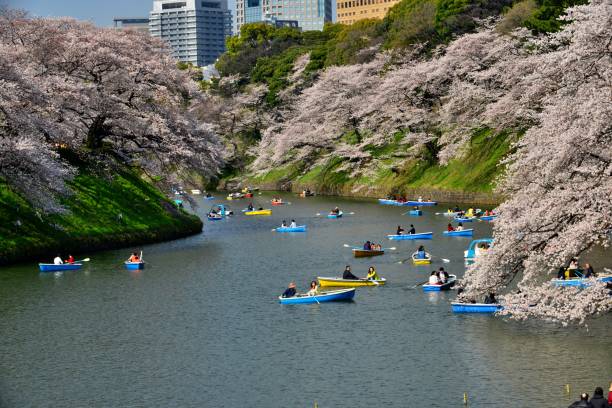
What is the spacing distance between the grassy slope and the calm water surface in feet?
10.4

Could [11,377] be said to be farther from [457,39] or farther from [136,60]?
[457,39]

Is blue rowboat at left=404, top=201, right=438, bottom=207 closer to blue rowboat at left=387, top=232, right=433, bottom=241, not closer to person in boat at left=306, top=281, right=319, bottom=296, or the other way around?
blue rowboat at left=387, top=232, right=433, bottom=241

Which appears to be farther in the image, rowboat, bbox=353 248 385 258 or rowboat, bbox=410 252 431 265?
rowboat, bbox=353 248 385 258

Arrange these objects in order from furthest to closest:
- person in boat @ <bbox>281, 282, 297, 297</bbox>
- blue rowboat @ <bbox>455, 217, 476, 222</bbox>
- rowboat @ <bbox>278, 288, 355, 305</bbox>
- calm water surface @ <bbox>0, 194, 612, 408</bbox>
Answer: blue rowboat @ <bbox>455, 217, 476, 222</bbox>, person in boat @ <bbox>281, 282, 297, 297</bbox>, rowboat @ <bbox>278, 288, 355, 305</bbox>, calm water surface @ <bbox>0, 194, 612, 408</bbox>

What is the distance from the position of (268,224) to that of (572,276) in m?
39.7

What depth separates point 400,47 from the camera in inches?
4225

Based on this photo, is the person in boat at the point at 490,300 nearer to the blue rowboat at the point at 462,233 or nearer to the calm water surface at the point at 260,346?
the calm water surface at the point at 260,346

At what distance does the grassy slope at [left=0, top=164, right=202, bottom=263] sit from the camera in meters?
55.1

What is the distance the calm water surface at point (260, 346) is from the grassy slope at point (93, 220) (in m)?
3.17

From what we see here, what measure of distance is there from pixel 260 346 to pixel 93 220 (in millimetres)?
29259

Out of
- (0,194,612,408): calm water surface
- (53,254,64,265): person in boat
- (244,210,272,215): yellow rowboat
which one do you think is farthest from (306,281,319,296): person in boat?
(244,210,272,215): yellow rowboat

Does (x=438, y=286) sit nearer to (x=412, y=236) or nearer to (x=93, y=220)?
(x=412, y=236)

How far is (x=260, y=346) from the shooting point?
35031 mm

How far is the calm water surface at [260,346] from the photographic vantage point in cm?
2912
